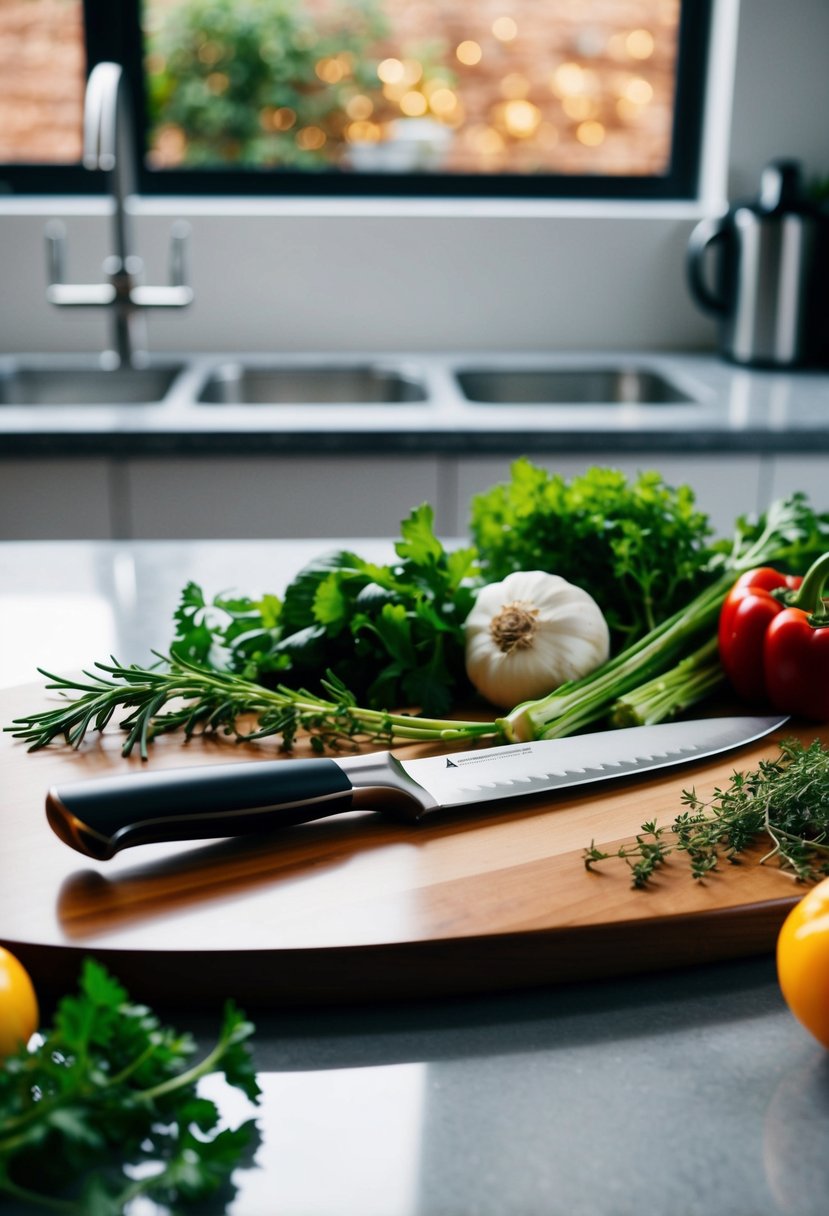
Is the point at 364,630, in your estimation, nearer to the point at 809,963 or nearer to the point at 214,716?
the point at 214,716

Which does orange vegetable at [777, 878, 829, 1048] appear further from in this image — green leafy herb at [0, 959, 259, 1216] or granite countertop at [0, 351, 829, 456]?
granite countertop at [0, 351, 829, 456]

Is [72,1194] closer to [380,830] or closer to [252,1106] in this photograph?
[252,1106]

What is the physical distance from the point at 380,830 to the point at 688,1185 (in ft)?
1.04

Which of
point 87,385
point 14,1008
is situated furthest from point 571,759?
point 87,385

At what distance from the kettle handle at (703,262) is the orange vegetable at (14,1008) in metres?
2.19

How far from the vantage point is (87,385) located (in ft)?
8.21

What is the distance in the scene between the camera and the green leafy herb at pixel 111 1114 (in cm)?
45

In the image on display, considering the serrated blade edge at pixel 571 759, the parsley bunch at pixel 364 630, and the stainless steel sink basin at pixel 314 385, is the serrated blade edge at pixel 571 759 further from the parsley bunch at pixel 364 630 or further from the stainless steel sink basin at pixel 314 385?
the stainless steel sink basin at pixel 314 385

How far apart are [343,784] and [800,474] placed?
146 centimetres

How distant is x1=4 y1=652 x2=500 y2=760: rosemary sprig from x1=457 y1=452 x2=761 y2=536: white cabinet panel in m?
1.05

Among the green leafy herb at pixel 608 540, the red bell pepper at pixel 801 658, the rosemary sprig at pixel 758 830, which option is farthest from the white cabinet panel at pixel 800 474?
the rosemary sprig at pixel 758 830

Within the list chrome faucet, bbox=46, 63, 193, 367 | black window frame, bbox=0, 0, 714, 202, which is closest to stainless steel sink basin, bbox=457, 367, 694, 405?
black window frame, bbox=0, 0, 714, 202

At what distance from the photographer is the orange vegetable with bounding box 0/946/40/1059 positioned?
1.68 ft

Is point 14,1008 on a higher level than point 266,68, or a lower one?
lower
